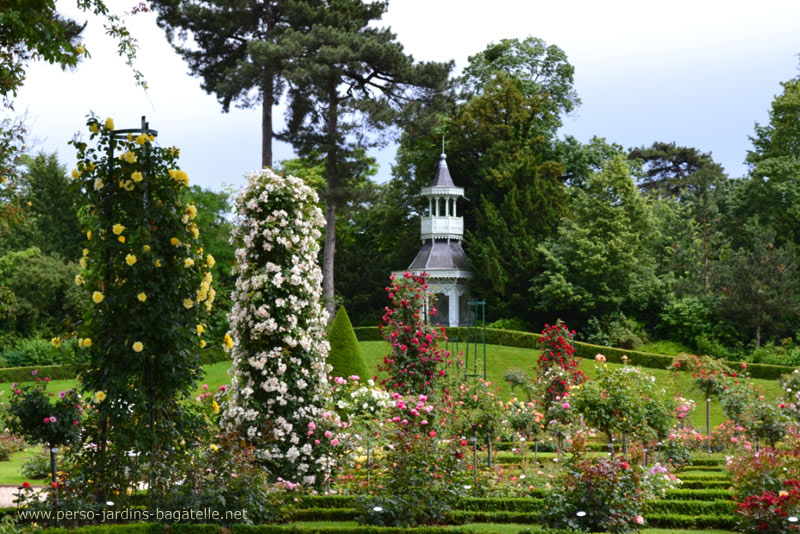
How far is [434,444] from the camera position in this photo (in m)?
9.09

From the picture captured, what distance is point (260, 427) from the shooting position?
362 inches

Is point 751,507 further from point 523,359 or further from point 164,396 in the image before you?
point 523,359

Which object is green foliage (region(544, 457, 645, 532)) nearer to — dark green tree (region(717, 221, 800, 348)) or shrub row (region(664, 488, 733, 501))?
shrub row (region(664, 488, 733, 501))

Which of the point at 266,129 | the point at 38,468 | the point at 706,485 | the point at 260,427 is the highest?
the point at 266,129

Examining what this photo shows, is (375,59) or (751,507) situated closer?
(751,507)

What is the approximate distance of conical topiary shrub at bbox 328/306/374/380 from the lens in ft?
48.6

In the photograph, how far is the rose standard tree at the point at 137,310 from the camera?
696 centimetres

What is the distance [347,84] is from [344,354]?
13376 mm

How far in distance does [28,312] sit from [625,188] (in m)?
21.0

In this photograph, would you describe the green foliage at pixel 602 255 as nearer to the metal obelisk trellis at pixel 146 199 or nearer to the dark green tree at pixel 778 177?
the dark green tree at pixel 778 177

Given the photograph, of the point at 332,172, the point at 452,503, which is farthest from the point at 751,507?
the point at 332,172

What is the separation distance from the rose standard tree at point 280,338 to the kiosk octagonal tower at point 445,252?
19149mm

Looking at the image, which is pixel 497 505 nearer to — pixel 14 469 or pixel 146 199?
pixel 146 199

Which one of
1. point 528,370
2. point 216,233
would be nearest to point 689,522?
point 528,370
